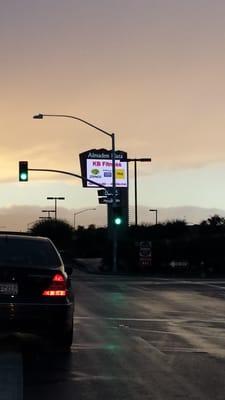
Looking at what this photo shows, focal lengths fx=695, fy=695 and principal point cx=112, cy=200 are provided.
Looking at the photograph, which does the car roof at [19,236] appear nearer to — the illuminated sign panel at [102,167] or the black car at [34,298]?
the black car at [34,298]

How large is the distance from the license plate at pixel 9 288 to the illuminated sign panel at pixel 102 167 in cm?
6443

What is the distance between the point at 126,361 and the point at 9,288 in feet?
6.37

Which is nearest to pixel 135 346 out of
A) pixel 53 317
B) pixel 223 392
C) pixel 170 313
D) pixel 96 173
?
pixel 53 317

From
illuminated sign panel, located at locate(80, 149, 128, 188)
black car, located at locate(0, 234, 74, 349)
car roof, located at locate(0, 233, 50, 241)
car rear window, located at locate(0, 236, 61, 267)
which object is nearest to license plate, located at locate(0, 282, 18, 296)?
black car, located at locate(0, 234, 74, 349)

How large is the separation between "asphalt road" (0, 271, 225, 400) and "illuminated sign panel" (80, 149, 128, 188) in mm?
58657

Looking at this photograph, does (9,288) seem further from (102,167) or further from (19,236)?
(102,167)

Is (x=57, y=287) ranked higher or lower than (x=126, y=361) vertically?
higher

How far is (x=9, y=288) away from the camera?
988 centimetres

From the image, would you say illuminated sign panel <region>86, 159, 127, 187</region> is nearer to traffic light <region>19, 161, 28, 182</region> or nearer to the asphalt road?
traffic light <region>19, 161, 28, 182</region>

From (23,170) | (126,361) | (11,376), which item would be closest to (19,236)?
(126,361)

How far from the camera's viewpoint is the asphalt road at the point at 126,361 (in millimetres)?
7660

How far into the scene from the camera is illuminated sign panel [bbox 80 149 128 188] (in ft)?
246

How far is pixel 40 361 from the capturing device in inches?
375

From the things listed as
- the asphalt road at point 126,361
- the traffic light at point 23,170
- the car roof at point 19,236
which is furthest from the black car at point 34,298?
the traffic light at point 23,170
